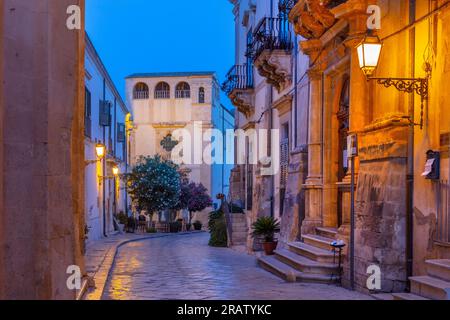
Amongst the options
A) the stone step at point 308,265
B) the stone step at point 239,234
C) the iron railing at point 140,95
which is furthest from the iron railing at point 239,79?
the iron railing at point 140,95

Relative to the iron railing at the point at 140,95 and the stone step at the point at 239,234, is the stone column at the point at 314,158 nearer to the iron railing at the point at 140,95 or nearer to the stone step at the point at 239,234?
the stone step at the point at 239,234

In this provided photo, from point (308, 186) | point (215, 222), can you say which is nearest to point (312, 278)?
A: point (308, 186)

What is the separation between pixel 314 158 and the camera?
14844mm

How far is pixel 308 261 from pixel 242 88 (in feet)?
44.3

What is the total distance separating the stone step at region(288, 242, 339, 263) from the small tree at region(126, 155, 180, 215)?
26792mm

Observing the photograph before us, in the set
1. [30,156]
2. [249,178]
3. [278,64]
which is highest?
[278,64]

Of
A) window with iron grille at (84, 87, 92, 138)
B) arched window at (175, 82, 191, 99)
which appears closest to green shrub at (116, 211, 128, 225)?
window with iron grille at (84, 87, 92, 138)

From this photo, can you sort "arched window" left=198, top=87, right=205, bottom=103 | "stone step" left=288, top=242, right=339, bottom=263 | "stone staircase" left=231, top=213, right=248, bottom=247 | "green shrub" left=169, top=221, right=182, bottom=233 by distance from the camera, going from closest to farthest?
"stone step" left=288, top=242, right=339, bottom=263, "stone staircase" left=231, top=213, right=248, bottom=247, "green shrub" left=169, top=221, right=182, bottom=233, "arched window" left=198, top=87, right=205, bottom=103

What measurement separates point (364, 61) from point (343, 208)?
4.56 m

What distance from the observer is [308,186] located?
1481 cm

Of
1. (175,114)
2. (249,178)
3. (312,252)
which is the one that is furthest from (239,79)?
(175,114)

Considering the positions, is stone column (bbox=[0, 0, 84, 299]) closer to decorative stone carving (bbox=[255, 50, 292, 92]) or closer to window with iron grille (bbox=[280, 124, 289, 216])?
decorative stone carving (bbox=[255, 50, 292, 92])

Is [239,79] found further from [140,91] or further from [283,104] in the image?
[140,91]

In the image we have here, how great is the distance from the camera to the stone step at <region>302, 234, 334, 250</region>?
1268 centimetres
